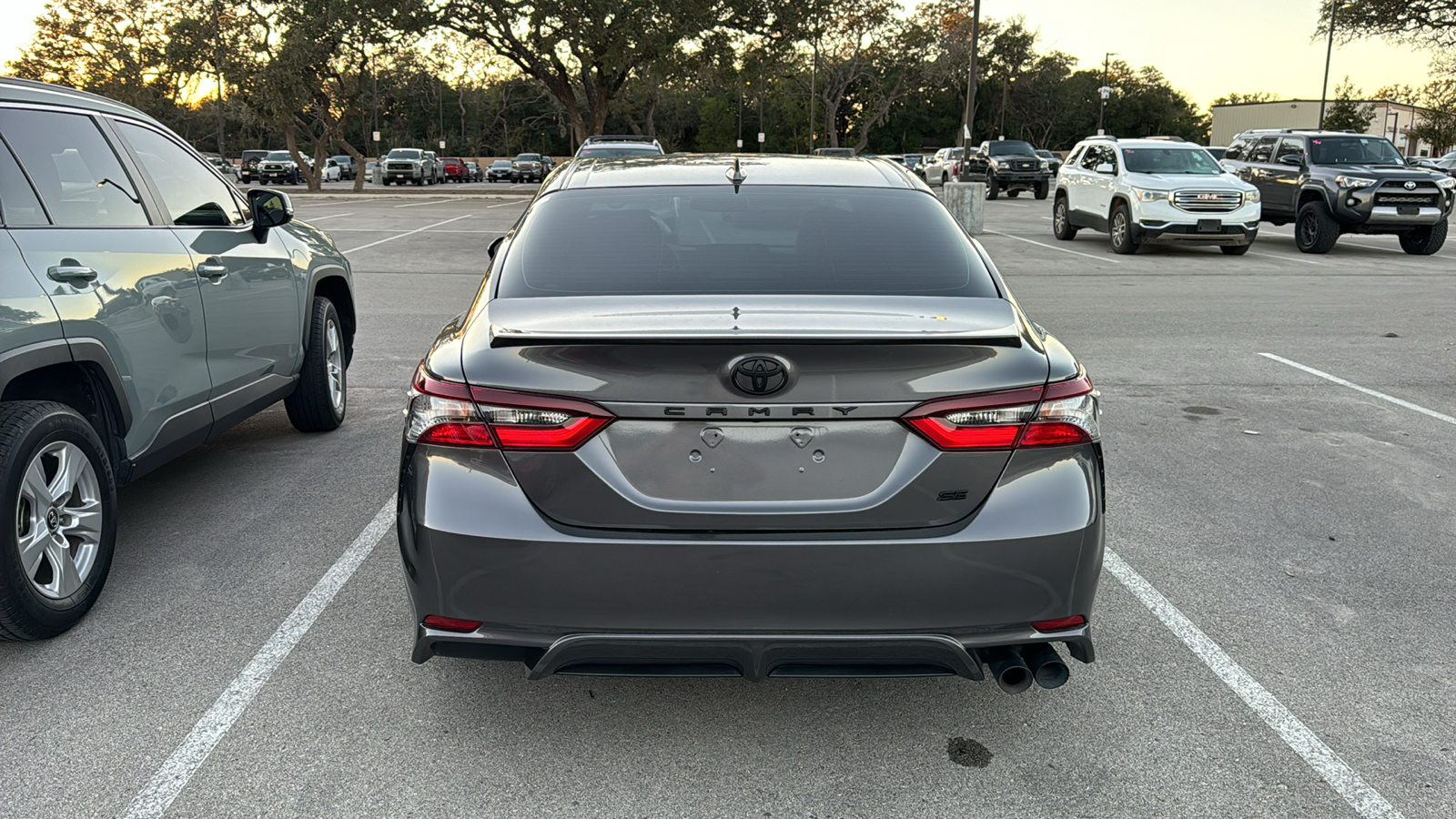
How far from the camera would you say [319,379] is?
6.24 metres

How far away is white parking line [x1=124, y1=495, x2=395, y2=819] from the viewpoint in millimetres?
2877

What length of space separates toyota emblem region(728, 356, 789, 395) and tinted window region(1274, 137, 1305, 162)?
19.4 metres

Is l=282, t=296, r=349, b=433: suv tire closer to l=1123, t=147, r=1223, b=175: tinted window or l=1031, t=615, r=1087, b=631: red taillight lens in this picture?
l=1031, t=615, r=1087, b=631: red taillight lens

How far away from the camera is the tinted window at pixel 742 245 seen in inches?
129

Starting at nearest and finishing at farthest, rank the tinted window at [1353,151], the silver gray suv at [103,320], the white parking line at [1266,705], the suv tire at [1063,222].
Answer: the white parking line at [1266,705], the silver gray suv at [103,320], the tinted window at [1353,151], the suv tire at [1063,222]

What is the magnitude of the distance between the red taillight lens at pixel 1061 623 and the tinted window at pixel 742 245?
95 centimetres

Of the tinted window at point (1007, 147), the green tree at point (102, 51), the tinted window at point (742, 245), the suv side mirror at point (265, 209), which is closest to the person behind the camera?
the tinted window at point (742, 245)

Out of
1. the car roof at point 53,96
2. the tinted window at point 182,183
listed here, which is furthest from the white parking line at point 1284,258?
the car roof at point 53,96

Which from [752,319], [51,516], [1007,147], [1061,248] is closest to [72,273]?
[51,516]

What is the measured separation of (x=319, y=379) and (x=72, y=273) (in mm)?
2375

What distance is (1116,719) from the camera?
3.29 metres

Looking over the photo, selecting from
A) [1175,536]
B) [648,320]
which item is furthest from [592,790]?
[1175,536]

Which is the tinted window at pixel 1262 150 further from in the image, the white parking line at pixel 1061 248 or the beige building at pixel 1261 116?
the beige building at pixel 1261 116

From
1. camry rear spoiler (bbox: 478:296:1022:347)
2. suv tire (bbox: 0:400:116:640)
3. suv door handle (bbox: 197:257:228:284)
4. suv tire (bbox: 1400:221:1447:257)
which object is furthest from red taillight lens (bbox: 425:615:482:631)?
suv tire (bbox: 1400:221:1447:257)
